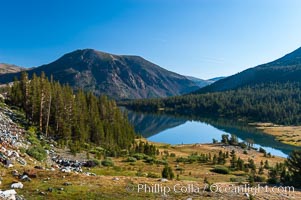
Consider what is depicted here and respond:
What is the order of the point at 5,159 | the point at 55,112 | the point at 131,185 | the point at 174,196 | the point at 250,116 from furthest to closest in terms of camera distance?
→ the point at 250,116
the point at 55,112
the point at 5,159
the point at 131,185
the point at 174,196

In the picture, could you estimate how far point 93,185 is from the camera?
18.8m

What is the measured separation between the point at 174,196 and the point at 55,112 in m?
39.8

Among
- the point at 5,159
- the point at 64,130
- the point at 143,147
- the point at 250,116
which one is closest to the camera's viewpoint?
the point at 5,159

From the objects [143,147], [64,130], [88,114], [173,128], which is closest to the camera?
[64,130]

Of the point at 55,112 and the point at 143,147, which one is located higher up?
the point at 55,112

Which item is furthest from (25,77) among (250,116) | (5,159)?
(250,116)

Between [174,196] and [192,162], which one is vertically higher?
[174,196]

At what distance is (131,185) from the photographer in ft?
64.3

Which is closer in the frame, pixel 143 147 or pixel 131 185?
pixel 131 185

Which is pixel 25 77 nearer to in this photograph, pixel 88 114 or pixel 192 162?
pixel 88 114

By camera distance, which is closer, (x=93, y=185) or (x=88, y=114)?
(x=93, y=185)

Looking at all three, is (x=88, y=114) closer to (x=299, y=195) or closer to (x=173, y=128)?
(x=299, y=195)

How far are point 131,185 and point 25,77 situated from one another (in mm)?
48140

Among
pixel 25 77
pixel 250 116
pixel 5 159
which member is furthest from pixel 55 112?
pixel 250 116
